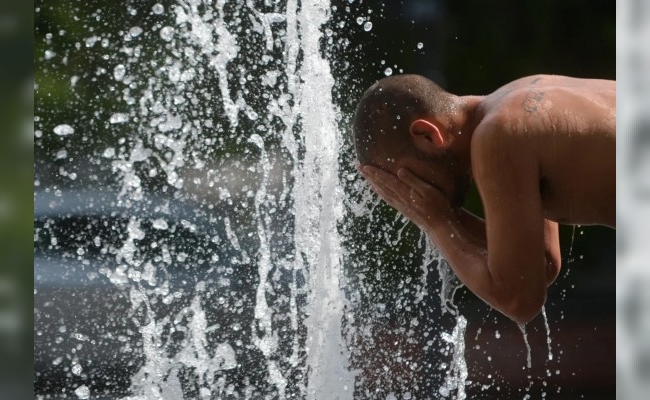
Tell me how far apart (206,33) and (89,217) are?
63.7 inches

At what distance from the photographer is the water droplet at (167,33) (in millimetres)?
6502

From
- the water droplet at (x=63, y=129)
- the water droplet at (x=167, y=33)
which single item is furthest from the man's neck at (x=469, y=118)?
the water droplet at (x=63, y=129)

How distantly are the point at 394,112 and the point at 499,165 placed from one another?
0.36m

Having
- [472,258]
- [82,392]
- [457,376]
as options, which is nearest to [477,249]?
[472,258]

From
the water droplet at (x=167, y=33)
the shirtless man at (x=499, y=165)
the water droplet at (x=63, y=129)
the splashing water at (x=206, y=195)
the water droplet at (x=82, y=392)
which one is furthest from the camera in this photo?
the water droplet at (x=63, y=129)

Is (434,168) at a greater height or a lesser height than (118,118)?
greater

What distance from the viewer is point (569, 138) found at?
7.37 ft

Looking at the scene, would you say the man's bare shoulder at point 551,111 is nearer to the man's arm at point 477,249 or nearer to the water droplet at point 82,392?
the man's arm at point 477,249

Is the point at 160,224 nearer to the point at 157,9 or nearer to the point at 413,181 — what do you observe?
the point at 157,9

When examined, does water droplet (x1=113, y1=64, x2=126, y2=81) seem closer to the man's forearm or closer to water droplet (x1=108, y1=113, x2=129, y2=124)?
water droplet (x1=108, y1=113, x2=129, y2=124)

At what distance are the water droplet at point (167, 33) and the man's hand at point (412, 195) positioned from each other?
4.20 metres

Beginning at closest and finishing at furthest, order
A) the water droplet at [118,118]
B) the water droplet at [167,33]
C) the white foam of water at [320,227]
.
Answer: the white foam of water at [320,227] → the water droplet at [167,33] → the water droplet at [118,118]
